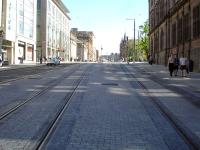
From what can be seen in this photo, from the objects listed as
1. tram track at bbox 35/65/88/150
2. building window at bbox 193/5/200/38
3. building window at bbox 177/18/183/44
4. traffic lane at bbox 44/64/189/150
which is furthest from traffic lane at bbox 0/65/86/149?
building window at bbox 177/18/183/44

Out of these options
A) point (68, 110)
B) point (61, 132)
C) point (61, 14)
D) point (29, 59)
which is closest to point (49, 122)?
point (61, 132)

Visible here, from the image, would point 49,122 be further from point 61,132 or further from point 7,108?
point 7,108

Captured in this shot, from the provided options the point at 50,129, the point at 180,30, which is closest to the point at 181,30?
the point at 180,30

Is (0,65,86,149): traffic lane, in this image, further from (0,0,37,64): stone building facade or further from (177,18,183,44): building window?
(0,0,37,64): stone building facade

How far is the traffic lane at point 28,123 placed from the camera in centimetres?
852

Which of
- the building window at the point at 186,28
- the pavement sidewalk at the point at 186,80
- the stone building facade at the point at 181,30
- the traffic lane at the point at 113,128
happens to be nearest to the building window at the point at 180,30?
the stone building facade at the point at 181,30

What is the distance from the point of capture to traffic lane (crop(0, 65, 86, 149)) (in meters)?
8.52

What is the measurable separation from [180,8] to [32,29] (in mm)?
48575

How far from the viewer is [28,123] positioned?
10.8 m

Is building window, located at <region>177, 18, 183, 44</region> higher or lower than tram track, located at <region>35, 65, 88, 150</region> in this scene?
higher

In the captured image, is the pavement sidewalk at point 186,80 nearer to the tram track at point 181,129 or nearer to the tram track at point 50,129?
the tram track at point 181,129

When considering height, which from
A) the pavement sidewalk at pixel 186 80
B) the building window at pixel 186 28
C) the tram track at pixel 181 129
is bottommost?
the tram track at pixel 181 129

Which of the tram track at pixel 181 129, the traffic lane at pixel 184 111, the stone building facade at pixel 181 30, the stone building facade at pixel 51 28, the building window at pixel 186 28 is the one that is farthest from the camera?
the stone building facade at pixel 51 28

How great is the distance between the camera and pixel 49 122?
11008 mm
